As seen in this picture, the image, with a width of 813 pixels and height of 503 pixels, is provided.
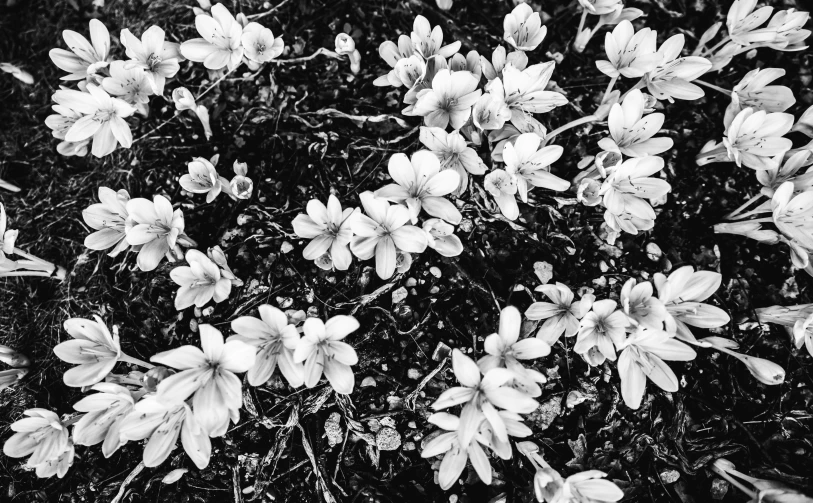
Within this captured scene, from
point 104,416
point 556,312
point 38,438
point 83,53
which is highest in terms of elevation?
point 83,53

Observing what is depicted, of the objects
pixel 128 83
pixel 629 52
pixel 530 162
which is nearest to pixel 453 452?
pixel 530 162

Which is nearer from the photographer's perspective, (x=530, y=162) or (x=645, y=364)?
(x=645, y=364)

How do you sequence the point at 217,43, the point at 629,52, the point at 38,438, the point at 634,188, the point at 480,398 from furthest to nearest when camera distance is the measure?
the point at 217,43, the point at 629,52, the point at 634,188, the point at 38,438, the point at 480,398

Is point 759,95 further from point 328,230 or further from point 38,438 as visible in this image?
point 38,438

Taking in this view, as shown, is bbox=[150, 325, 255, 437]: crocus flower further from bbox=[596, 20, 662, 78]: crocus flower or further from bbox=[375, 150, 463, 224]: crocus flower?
bbox=[596, 20, 662, 78]: crocus flower

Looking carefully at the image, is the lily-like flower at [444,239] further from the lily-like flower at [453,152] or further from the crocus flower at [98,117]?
the crocus flower at [98,117]

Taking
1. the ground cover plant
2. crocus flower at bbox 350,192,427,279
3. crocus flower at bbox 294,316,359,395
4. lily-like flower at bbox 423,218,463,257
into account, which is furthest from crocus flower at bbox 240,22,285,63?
crocus flower at bbox 294,316,359,395

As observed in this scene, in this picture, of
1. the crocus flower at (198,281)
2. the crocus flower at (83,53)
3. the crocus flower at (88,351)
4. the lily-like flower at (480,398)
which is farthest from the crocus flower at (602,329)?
the crocus flower at (83,53)

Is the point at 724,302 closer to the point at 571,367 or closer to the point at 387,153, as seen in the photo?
the point at 571,367
